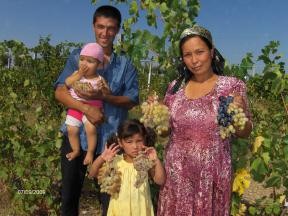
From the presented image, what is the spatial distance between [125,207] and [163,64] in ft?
3.76

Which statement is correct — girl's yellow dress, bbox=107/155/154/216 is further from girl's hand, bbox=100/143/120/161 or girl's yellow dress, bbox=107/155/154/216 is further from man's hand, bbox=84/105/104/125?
man's hand, bbox=84/105/104/125

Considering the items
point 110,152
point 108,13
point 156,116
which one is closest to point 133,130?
point 110,152

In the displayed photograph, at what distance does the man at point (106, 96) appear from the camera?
320 centimetres

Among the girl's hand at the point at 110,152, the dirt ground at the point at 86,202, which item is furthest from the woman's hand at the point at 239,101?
the dirt ground at the point at 86,202

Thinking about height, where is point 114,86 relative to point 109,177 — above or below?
above

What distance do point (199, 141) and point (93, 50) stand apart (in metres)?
0.86

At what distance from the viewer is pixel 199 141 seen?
9.16ft

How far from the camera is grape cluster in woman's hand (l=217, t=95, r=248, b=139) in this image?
99.6 inches

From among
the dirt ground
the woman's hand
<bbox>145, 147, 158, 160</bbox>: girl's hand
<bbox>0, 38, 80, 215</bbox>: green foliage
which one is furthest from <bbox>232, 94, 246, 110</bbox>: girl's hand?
the dirt ground

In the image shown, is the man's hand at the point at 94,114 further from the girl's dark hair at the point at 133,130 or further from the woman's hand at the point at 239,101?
the woman's hand at the point at 239,101

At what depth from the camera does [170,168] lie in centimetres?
291

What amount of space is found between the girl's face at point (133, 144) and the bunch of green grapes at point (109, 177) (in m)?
0.13

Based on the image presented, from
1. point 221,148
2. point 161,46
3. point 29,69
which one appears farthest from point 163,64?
point 29,69

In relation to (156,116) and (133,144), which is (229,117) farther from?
(133,144)
